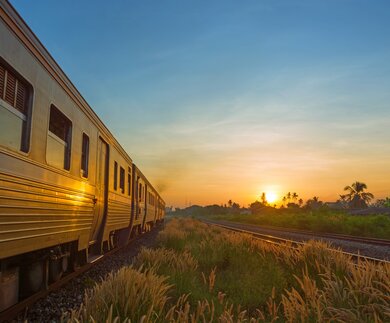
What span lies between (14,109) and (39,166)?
0.91m

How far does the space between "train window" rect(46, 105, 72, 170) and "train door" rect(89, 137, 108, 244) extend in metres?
2.39

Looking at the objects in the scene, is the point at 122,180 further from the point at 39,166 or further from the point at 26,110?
the point at 26,110

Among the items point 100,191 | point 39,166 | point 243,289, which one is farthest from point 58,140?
point 243,289

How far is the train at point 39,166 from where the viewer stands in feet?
14.4

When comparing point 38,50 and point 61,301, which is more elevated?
point 38,50

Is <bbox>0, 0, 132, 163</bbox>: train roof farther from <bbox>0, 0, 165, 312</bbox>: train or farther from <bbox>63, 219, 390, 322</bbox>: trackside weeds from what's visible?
<bbox>63, 219, 390, 322</bbox>: trackside weeds

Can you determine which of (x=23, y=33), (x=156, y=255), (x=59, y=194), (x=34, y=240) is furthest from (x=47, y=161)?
(x=156, y=255)

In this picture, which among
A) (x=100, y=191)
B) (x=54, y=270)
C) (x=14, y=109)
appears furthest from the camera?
(x=100, y=191)

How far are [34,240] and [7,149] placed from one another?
1433 millimetres

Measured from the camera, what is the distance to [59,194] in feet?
20.0

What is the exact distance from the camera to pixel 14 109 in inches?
181

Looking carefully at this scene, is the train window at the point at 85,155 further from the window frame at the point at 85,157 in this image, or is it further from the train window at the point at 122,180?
the train window at the point at 122,180

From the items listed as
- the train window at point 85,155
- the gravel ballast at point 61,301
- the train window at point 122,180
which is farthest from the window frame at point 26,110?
the train window at point 122,180

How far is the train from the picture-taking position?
14.4 ft
